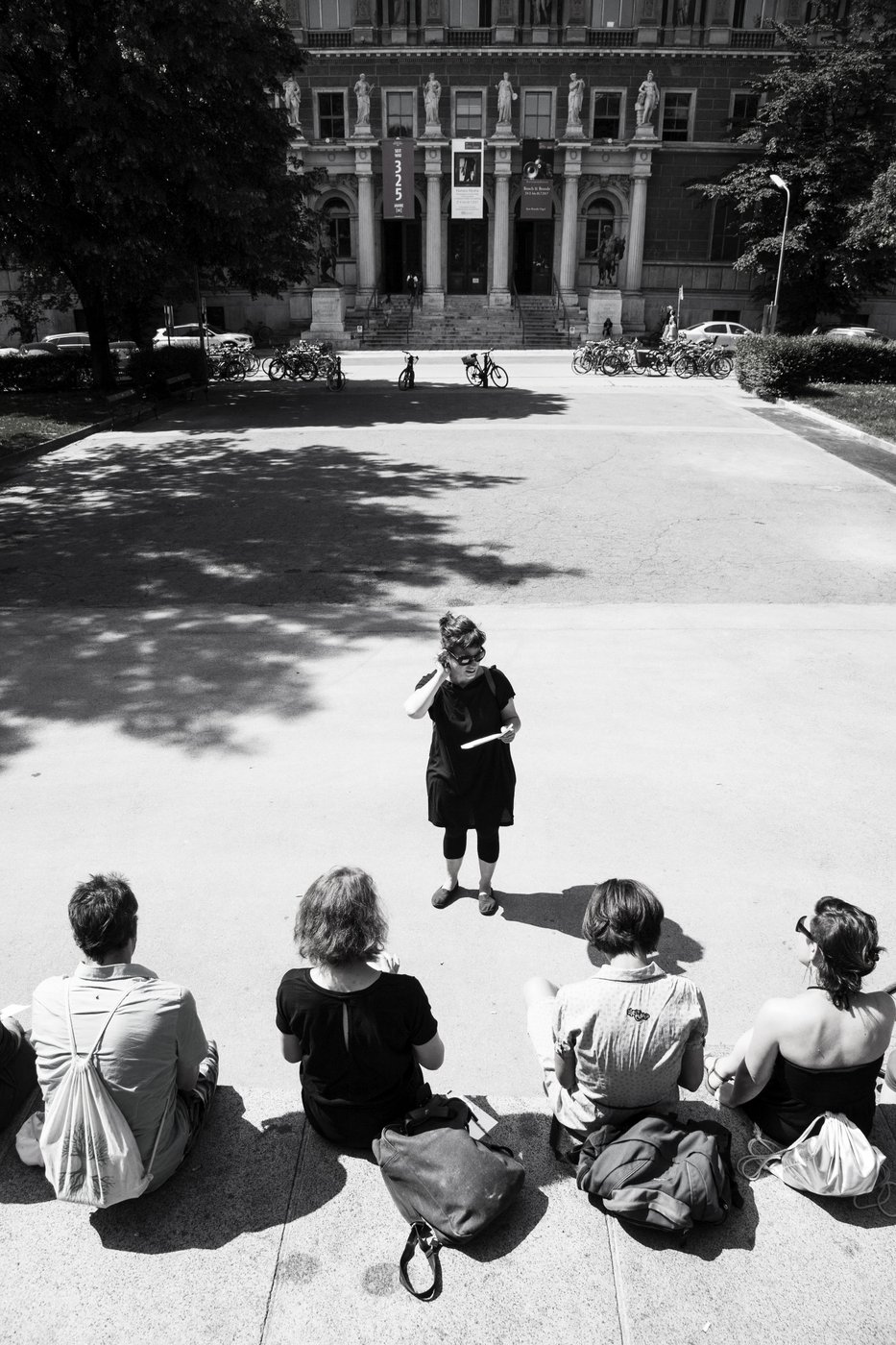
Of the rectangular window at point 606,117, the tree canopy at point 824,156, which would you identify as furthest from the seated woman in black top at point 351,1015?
the rectangular window at point 606,117

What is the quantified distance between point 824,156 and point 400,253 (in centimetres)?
2006

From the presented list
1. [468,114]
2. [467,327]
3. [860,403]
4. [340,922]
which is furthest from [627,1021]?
[468,114]

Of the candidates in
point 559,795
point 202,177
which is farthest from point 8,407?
point 559,795

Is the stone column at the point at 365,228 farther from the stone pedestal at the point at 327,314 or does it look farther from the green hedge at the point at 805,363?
the green hedge at the point at 805,363

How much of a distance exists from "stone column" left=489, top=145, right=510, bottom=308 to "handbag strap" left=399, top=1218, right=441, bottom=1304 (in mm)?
47644

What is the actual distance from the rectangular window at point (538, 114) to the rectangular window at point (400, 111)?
538 cm

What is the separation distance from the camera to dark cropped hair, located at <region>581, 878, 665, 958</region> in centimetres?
322

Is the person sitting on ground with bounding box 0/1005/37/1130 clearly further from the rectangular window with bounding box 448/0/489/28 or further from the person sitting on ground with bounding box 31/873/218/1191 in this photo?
the rectangular window with bounding box 448/0/489/28

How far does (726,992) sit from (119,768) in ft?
13.8

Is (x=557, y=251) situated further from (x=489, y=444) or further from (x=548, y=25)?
(x=489, y=444)

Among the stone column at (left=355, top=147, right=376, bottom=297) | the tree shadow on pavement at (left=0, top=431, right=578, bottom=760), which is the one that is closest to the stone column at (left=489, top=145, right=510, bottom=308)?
the stone column at (left=355, top=147, right=376, bottom=297)

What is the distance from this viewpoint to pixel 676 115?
4622cm

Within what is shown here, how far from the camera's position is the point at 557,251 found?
157 feet

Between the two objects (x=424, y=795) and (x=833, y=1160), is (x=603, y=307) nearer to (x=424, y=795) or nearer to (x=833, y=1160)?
(x=424, y=795)
